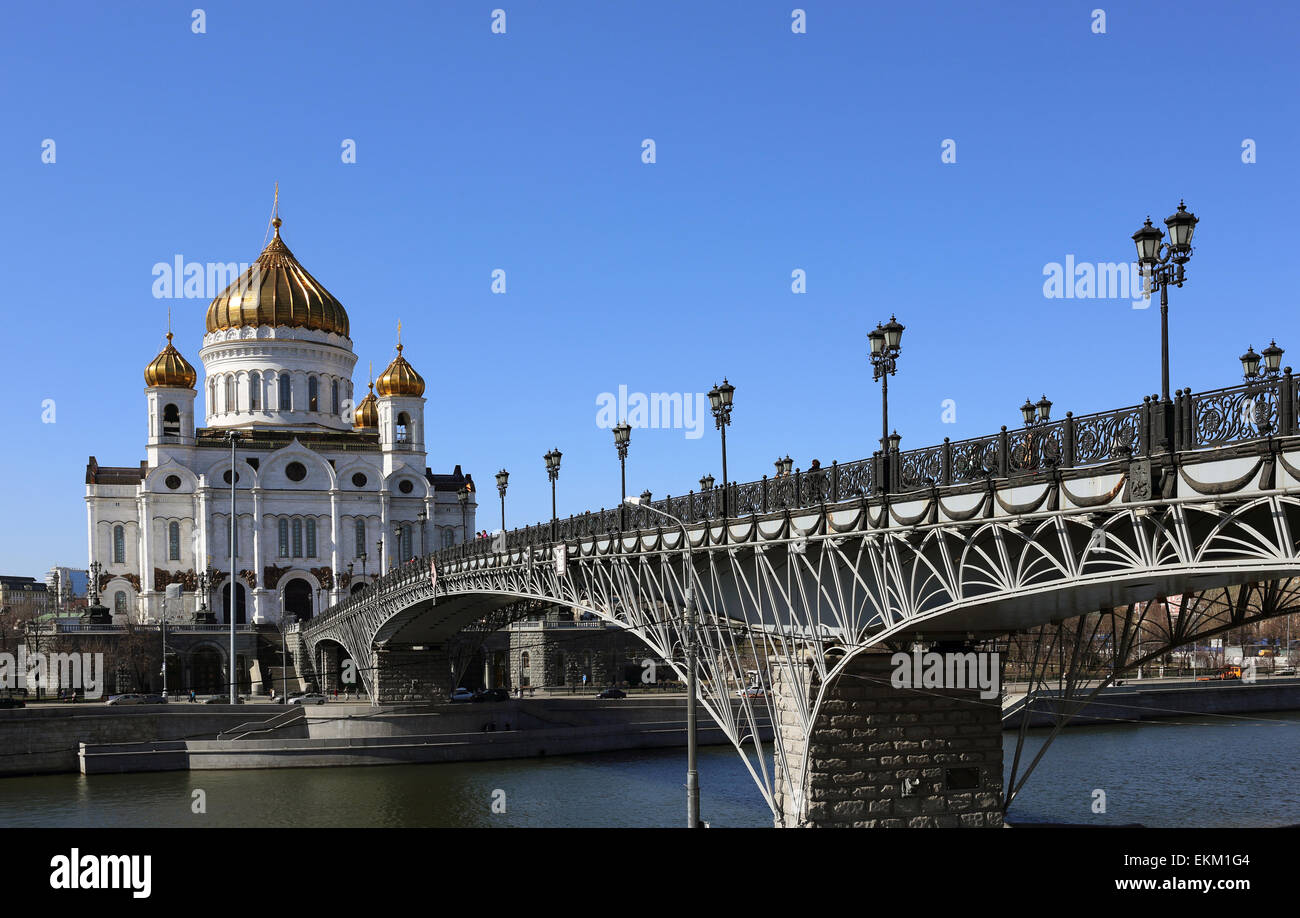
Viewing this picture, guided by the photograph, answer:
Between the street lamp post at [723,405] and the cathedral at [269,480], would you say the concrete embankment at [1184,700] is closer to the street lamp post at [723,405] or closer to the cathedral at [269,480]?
the street lamp post at [723,405]

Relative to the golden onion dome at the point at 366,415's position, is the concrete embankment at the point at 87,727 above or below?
below

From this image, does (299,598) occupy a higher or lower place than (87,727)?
higher

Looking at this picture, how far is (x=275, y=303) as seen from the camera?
9431 cm

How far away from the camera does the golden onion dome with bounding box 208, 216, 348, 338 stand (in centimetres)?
9400

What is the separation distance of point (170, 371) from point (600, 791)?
60141mm

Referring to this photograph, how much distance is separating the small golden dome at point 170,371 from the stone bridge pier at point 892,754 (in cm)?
7549

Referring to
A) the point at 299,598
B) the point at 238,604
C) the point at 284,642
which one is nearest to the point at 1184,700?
the point at 284,642

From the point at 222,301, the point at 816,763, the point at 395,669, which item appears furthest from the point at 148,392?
the point at 816,763

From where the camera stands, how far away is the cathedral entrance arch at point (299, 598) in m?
88.6

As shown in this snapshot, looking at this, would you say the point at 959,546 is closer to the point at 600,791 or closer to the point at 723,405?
the point at 723,405

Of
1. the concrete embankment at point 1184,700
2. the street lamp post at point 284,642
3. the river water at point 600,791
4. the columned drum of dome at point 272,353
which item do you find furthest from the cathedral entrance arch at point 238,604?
the concrete embankment at point 1184,700
